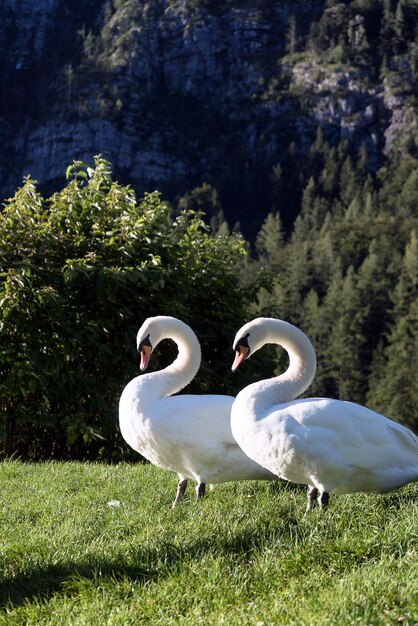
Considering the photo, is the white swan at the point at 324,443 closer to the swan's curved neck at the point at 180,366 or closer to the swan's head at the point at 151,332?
the swan's curved neck at the point at 180,366

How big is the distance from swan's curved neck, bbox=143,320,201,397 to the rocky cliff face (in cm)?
15056

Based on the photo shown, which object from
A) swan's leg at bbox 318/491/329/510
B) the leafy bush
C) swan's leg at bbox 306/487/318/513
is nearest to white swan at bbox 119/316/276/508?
swan's leg at bbox 306/487/318/513

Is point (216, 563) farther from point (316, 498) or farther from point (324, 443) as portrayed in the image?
point (316, 498)

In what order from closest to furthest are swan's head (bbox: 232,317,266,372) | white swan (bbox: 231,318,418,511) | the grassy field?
the grassy field, white swan (bbox: 231,318,418,511), swan's head (bbox: 232,317,266,372)

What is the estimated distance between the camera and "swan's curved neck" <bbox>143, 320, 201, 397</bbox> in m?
6.79

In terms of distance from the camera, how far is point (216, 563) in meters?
4.41

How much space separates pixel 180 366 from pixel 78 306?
3.59m

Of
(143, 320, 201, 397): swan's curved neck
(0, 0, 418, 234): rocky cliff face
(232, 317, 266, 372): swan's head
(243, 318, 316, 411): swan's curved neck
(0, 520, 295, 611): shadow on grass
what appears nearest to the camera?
(0, 520, 295, 611): shadow on grass

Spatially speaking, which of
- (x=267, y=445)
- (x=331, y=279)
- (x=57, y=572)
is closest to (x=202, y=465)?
(x=267, y=445)

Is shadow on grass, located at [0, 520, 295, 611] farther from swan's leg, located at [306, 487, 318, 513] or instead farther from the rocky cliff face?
the rocky cliff face

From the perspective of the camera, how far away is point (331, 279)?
359ft

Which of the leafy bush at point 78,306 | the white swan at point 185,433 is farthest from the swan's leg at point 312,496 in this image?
the leafy bush at point 78,306

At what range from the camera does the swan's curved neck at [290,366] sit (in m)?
5.89

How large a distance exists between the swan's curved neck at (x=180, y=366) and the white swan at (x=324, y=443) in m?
1.14
